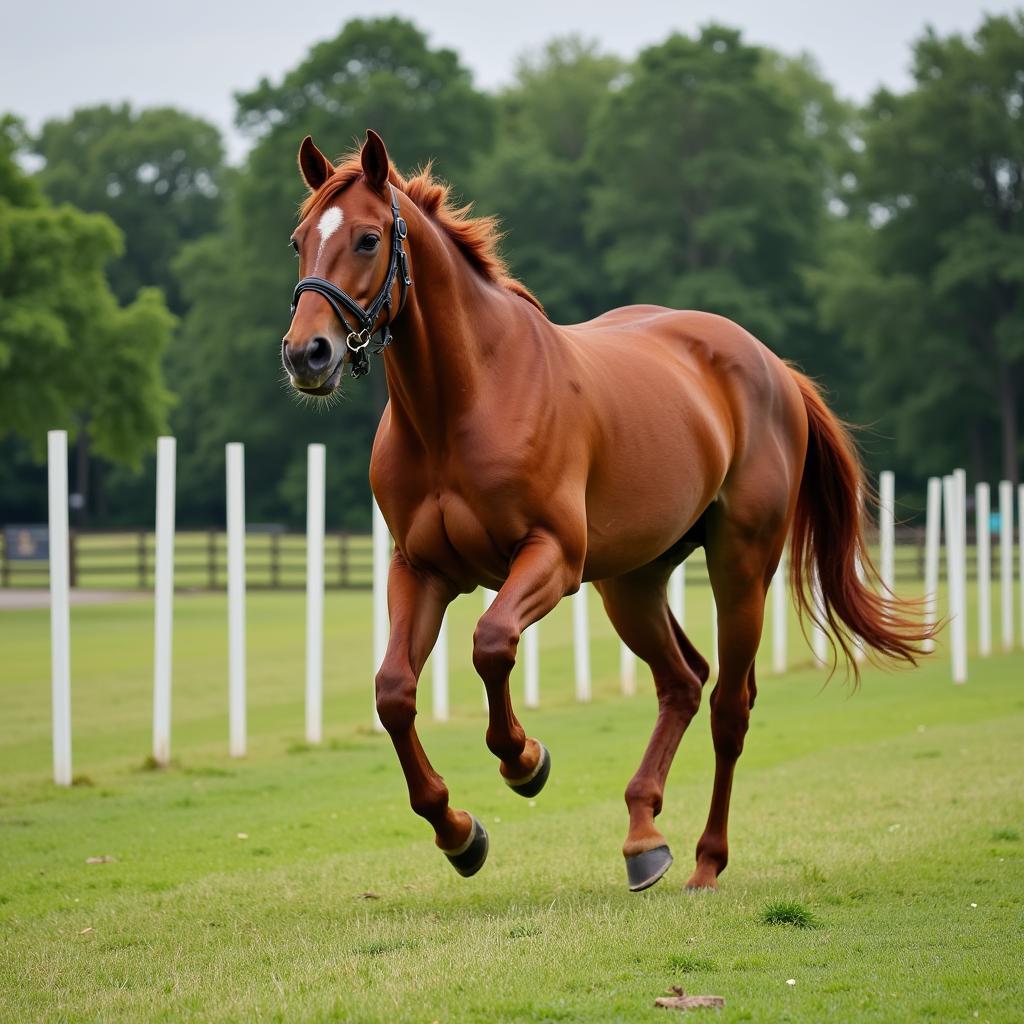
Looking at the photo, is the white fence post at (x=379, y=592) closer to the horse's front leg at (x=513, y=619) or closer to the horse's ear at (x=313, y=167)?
the horse's front leg at (x=513, y=619)

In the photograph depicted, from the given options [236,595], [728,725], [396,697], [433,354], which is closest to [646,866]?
[728,725]

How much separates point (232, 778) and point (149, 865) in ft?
11.5

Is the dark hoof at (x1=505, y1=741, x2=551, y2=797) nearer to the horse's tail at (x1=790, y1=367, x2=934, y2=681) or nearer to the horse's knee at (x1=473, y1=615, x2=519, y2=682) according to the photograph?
the horse's knee at (x1=473, y1=615, x2=519, y2=682)

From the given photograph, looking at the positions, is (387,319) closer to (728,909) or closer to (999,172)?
(728,909)

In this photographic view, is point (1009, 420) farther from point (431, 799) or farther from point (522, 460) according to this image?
point (431, 799)

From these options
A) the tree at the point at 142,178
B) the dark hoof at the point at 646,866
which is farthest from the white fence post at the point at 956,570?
the tree at the point at 142,178

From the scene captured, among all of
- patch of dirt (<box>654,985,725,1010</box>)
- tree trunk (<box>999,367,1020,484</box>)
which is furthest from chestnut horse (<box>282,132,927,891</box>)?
tree trunk (<box>999,367,1020,484</box>)

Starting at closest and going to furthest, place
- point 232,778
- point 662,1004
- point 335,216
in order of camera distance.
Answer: point 662,1004 → point 335,216 → point 232,778

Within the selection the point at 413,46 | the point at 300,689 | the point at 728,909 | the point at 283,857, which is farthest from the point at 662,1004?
the point at 413,46

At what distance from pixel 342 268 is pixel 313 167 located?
2.01 ft

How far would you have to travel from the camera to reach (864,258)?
178 ft

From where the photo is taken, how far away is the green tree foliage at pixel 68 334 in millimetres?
28578

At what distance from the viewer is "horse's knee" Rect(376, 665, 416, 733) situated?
5184 millimetres

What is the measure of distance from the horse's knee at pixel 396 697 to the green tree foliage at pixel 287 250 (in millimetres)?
48699
